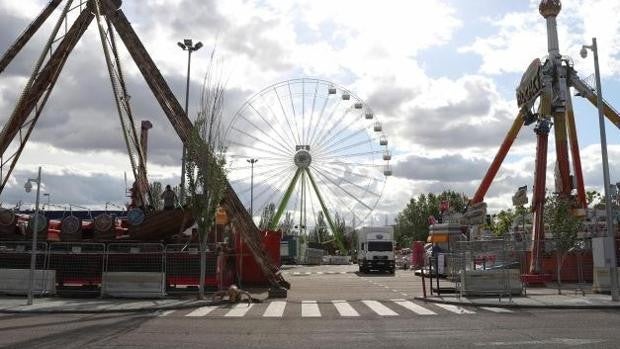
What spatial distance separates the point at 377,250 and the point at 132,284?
26766 mm

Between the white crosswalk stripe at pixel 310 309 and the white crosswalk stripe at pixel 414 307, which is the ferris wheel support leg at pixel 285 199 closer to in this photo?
the white crosswalk stripe at pixel 414 307

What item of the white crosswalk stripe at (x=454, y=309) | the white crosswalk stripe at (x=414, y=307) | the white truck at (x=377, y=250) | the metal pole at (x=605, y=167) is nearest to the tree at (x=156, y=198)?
the white crosswalk stripe at (x=414, y=307)

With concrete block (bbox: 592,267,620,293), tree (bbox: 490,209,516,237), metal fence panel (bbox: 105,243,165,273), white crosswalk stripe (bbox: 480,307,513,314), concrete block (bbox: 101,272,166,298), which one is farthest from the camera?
tree (bbox: 490,209,516,237)

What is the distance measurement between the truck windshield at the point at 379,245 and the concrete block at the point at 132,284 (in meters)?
26.2

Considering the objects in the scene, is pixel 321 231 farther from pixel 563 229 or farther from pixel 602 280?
pixel 602 280

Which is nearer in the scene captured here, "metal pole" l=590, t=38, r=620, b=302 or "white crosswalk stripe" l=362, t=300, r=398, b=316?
"white crosswalk stripe" l=362, t=300, r=398, b=316

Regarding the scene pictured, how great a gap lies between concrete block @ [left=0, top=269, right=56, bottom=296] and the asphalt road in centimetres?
579

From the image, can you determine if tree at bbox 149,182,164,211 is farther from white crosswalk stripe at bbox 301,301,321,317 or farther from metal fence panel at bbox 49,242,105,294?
white crosswalk stripe at bbox 301,301,321,317

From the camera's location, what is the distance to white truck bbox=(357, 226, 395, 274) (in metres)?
45.6

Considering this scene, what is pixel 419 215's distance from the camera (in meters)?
116

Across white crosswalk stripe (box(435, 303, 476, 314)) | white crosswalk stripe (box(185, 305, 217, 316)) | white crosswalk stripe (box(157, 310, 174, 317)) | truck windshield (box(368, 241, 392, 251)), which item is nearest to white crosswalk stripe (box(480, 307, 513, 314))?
Answer: white crosswalk stripe (box(435, 303, 476, 314))

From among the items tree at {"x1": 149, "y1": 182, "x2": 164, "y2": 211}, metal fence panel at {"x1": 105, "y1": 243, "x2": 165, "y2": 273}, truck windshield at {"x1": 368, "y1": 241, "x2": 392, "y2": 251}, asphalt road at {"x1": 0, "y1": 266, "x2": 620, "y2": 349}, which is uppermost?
tree at {"x1": 149, "y1": 182, "x2": 164, "y2": 211}

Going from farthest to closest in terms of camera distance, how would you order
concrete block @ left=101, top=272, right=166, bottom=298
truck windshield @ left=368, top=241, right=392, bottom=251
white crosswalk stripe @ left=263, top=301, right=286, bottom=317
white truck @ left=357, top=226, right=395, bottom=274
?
truck windshield @ left=368, top=241, right=392, bottom=251
white truck @ left=357, top=226, right=395, bottom=274
concrete block @ left=101, top=272, right=166, bottom=298
white crosswalk stripe @ left=263, top=301, right=286, bottom=317

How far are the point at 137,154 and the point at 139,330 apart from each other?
16253mm
